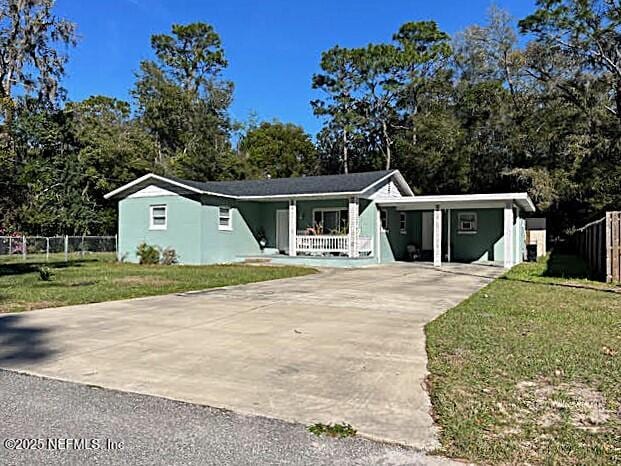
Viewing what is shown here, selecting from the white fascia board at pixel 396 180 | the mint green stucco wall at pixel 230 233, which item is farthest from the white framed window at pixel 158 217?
the white fascia board at pixel 396 180

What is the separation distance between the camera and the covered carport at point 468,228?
19219 millimetres

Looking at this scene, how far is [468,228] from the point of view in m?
21.8

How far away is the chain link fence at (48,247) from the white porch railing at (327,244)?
1105cm

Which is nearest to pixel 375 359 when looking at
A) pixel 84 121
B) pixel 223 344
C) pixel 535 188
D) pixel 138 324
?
pixel 223 344

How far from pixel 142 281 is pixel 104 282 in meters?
0.94

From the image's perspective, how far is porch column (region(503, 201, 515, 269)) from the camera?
18.2m

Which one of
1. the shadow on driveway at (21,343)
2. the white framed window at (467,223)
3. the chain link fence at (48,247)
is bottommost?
the shadow on driveway at (21,343)

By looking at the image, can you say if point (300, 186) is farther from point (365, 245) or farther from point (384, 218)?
point (365, 245)

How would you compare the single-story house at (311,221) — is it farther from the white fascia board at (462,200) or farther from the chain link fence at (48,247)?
the chain link fence at (48,247)

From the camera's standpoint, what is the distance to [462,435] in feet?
10.8

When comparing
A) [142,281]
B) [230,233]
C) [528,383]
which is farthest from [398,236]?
[528,383]

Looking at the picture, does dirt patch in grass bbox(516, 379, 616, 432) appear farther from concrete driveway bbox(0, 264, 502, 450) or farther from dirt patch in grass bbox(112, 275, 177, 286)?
dirt patch in grass bbox(112, 275, 177, 286)

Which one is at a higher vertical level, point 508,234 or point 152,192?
point 152,192

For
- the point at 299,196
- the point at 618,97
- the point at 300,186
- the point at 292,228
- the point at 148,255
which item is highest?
the point at 618,97
